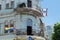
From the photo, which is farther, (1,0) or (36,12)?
(1,0)

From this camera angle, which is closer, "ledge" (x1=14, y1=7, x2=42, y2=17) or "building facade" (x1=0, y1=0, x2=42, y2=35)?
"ledge" (x1=14, y1=7, x2=42, y2=17)

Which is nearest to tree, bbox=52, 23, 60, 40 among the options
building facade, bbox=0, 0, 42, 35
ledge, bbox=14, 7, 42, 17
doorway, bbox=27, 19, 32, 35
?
building facade, bbox=0, 0, 42, 35

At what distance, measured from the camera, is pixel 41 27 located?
42.6 m

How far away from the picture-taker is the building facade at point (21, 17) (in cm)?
3833

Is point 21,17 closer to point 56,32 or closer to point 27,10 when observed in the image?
point 27,10

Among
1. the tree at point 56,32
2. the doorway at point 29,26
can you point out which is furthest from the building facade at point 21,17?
the tree at point 56,32

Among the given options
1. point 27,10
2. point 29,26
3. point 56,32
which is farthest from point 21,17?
point 56,32

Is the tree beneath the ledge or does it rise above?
beneath

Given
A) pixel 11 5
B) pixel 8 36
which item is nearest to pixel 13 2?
pixel 11 5

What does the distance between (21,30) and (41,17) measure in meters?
5.49

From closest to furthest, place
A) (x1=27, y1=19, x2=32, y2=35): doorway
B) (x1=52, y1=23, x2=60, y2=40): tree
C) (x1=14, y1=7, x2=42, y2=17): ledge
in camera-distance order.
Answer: (x1=52, y1=23, x2=60, y2=40): tree, (x1=14, y1=7, x2=42, y2=17): ledge, (x1=27, y1=19, x2=32, y2=35): doorway

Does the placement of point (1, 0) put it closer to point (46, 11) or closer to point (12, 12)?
point (12, 12)

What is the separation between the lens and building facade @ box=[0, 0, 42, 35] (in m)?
38.3

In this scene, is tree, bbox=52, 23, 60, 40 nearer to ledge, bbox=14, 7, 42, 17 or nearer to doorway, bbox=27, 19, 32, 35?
doorway, bbox=27, 19, 32, 35
